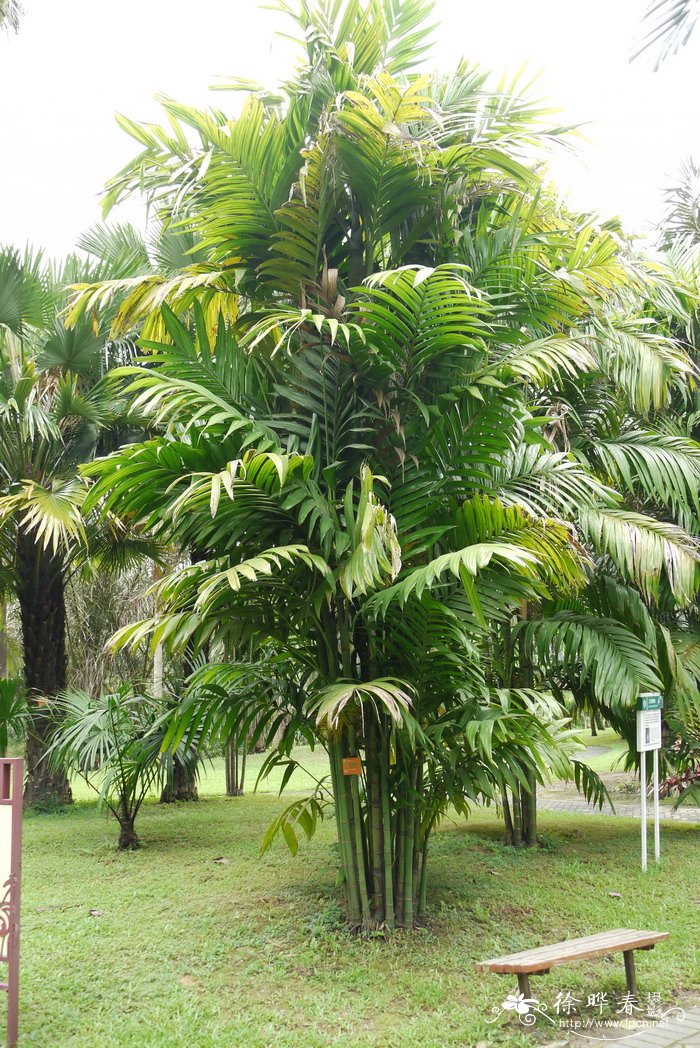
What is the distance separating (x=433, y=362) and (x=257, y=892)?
153 inches

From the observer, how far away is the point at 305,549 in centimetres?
484

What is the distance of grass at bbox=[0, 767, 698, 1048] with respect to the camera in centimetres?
435

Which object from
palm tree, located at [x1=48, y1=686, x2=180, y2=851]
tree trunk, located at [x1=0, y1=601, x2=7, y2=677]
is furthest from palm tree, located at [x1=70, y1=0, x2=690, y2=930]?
tree trunk, located at [x1=0, y1=601, x2=7, y2=677]

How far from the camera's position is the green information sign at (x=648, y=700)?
281 inches

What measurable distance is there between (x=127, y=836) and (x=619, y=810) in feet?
20.5

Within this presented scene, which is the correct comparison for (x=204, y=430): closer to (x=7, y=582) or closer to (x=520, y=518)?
(x=520, y=518)

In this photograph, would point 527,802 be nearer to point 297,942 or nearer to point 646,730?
point 646,730

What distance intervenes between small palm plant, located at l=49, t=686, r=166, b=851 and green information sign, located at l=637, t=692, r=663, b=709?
3854 mm

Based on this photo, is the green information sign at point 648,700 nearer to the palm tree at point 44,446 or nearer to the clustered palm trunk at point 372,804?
the clustered palm trunk at point 372,804

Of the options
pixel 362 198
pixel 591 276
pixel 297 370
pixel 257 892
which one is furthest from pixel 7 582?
pixel 591 276

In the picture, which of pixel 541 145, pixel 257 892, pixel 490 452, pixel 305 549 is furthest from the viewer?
pixel 257 892

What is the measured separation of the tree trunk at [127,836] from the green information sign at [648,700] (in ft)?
15.3

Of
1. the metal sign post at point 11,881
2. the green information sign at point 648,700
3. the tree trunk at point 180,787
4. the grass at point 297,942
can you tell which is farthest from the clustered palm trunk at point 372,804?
the tree trunk at point 180,787

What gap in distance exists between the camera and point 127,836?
869cm
